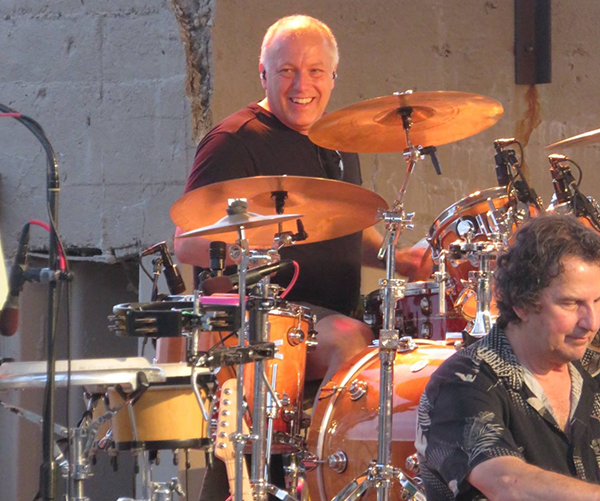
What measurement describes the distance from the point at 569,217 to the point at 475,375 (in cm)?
44

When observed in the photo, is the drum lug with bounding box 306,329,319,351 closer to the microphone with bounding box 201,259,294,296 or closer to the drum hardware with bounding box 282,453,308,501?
the drum hardware with bounding box 282,453,308,501

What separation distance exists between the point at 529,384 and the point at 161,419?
3.13ft

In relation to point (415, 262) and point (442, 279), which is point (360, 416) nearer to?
point (442, 279)

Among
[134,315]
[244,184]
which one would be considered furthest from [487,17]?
[134,315]

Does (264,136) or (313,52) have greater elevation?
(313,52)

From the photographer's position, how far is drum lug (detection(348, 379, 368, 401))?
3049 millimetres

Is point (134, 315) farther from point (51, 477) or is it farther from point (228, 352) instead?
point (51, 477)

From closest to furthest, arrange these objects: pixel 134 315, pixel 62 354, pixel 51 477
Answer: pixel 51 477 → pixel 134 315 → pixel 62 354

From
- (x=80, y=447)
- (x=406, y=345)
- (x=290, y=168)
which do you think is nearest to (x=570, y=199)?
(x=406, y=345)

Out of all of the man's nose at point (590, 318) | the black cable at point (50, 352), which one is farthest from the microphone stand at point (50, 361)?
the man's nose at point (590, 318)

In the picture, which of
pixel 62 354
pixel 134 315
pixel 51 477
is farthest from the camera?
pixel 62 354

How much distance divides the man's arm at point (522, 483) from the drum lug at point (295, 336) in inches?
52.2

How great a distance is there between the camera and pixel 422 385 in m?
2.93

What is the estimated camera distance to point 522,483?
1843 mm
